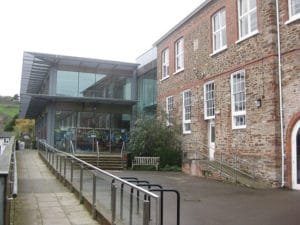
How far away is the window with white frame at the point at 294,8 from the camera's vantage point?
14337mm

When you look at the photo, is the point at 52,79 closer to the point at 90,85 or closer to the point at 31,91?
the point at 90,85

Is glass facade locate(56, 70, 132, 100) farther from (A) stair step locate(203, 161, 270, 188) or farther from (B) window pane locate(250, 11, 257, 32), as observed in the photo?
(B) window pane locate(250, 11, 257, 32)

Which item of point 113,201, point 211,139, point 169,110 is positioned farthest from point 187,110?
point 113,201

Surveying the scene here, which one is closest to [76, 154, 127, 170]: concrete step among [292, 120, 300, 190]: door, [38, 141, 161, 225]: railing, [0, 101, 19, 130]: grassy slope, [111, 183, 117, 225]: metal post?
[38, 141, 161, 225]: railing

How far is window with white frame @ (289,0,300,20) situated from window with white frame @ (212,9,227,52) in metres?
4.21

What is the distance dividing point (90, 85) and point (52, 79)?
2784 millimetres

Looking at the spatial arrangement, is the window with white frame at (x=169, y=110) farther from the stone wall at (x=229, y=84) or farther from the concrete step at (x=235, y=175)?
the concrete step at (x=235, y=175)

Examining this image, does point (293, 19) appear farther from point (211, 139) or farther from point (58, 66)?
point (58, 66)

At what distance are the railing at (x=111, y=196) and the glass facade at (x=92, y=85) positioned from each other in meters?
17.0

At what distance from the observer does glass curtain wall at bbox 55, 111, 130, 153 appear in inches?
1069

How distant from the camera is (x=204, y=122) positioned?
798 inches

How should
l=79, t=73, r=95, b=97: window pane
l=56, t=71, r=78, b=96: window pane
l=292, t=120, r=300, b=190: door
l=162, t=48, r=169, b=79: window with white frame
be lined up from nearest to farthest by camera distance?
l=292, t=120, r=300, b=190: door, l=162, t=48, r=169, b=79: window with white frame, l=56, t=71, r=78, b=96: window pane, l=79, t=73, r=95, b=97: window pane

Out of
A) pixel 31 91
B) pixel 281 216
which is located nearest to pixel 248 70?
pixel 281 216

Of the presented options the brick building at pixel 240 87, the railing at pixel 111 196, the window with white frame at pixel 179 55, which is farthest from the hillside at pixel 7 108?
the railing at pixel 111 196
